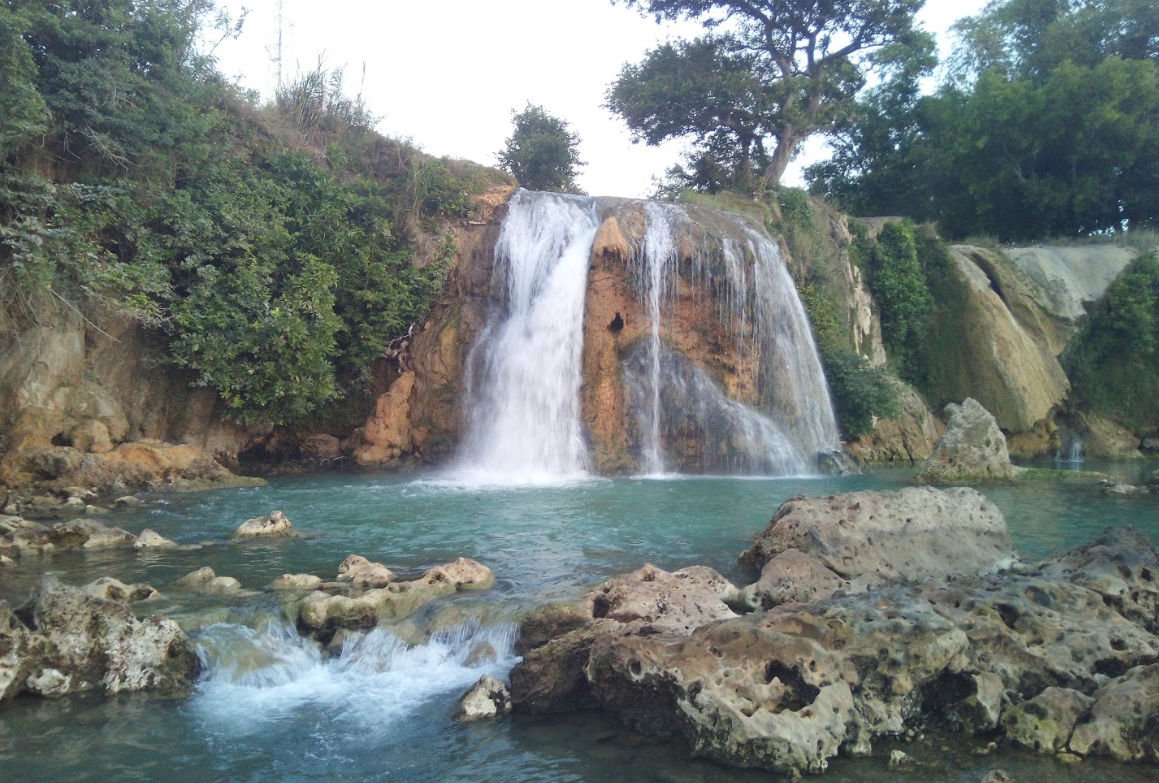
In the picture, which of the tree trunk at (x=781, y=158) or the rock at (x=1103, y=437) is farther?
the tree trunk at (x=781, y=158)

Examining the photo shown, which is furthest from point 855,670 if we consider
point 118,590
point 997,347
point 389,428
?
point 997,347

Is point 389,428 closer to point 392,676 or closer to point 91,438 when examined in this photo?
point 91,438

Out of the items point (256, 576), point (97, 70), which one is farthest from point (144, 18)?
point (256, 576)

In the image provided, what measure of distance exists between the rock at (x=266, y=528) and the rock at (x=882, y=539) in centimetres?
528

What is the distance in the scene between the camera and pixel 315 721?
5.13m

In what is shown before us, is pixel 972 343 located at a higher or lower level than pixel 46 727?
higher

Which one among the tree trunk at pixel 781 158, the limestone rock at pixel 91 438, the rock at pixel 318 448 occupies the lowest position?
the rock at pixel 318 448

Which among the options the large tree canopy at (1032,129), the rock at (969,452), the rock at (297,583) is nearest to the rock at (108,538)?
the rock at (297,583)

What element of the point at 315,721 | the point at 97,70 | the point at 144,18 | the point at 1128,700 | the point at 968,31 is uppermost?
the point at 968,31

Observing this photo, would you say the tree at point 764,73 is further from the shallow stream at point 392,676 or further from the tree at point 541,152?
the shallow stream at point 392,676

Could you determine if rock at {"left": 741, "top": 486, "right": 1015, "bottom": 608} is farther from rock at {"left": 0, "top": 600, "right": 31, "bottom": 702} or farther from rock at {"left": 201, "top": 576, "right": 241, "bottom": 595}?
rock at {"left": 0, "top": 600, "right": 31, "bottom": 702}

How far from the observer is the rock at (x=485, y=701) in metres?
5.15

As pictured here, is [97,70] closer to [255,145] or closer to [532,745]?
[255,145]

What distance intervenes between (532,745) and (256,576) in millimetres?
4136
